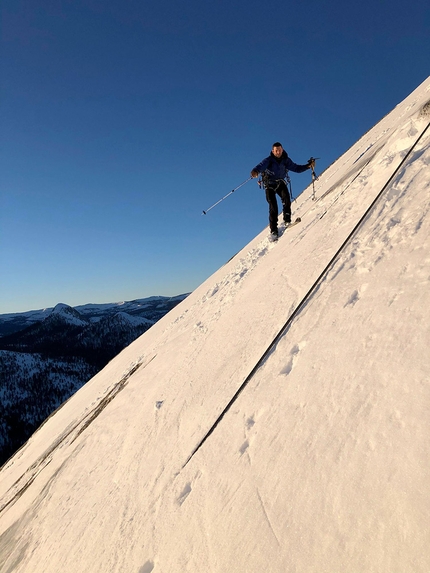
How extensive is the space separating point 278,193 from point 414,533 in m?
8.26

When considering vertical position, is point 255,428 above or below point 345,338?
below

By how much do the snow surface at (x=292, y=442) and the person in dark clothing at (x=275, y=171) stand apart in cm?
334

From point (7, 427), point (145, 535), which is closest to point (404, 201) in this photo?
point (145, 535)

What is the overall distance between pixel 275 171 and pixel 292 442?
24.4ft

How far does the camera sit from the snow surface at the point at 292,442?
1.84 metres

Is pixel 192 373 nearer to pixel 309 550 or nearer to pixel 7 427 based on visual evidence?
pixel 309 550

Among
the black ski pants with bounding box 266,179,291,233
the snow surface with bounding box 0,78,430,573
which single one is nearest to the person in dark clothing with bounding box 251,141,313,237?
the black ski pants with bounding box 266,179,291,233

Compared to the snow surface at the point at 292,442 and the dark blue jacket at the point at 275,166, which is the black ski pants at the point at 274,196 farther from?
the snow surface at the point at 292,442

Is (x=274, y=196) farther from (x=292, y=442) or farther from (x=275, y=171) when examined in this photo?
(x=292, y=442)

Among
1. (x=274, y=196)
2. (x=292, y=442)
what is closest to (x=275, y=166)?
(x=274, y=196)

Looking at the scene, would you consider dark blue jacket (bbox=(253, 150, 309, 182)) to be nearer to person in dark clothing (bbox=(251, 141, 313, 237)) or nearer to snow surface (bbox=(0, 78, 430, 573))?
person in dark clothing (bbox=(251, 141, 313, 237))

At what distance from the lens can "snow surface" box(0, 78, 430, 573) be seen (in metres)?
1.84

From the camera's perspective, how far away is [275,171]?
8406 millimetres

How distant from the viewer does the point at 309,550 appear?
1824mm
